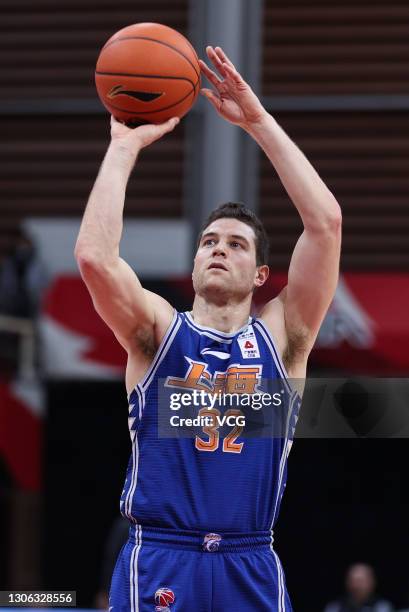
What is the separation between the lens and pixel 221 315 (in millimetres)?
5047

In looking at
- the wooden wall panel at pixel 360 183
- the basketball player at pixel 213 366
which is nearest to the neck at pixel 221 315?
the basketball player at pixel 213 366

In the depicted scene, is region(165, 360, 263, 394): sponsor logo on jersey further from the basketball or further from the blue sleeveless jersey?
the basketball

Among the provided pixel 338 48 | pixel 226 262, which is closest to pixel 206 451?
pixel 226 262

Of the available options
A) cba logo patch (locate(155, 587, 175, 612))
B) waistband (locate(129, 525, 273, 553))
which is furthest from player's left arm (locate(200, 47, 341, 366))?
cba logo patch (locate(155, 587, 175, 612))

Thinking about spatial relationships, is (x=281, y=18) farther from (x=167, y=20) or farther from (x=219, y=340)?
(x=219, y=340)

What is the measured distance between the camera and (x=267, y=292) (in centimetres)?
1152

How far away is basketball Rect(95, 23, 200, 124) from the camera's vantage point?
507 centimetres

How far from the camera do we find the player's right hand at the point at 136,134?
485cm

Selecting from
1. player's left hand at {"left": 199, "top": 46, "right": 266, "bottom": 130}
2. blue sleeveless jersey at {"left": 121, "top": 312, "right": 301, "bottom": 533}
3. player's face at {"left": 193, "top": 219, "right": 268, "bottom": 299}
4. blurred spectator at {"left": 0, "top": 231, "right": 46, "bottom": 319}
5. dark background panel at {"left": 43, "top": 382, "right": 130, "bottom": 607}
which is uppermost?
player's left hand at {"left": 199, "top": 46, "right": 266, "bottom": 130}

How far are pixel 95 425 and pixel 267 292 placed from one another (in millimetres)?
2791

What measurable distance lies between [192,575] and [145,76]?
2185 millimetres

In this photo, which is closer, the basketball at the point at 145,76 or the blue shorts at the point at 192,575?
the blue shorts at the point at 192,575

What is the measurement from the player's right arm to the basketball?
0.54ft

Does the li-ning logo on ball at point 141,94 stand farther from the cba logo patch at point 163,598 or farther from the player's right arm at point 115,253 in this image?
the cba logo patch at point 163,598
